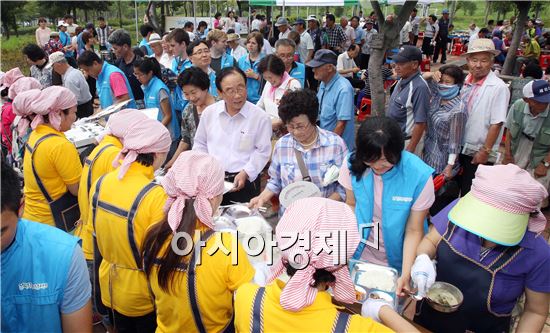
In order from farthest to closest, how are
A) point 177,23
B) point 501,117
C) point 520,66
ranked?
point 177,23 < point 520,66 < point 501,117

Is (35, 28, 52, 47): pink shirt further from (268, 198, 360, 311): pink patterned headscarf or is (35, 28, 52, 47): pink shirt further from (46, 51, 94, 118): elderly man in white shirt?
(268, 198, 360, 311): pink patterned headscarf

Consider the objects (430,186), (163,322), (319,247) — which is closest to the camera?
(319,247)

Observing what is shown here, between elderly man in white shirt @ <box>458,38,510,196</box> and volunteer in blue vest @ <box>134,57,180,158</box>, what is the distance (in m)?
3.05

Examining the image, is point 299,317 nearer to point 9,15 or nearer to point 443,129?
point 443,129

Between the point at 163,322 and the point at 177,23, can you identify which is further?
the point at 177,23

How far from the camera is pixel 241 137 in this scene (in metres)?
3.29

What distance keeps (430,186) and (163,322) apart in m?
1.58

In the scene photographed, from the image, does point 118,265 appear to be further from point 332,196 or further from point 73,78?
point 73,78

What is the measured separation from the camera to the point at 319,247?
4.28 ft

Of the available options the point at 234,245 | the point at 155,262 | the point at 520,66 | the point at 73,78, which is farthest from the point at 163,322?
the point at 520,66

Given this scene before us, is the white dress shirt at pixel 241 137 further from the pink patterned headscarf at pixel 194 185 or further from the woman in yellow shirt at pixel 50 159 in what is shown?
the pink patterned headscarf at pixel 194 185

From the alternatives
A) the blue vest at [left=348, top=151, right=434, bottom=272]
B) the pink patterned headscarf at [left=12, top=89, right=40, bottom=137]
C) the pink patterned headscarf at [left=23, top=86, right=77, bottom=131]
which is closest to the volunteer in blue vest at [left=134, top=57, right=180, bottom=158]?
the pink patterned headscarf at [left=23, top=86, right=77, bottom=131]

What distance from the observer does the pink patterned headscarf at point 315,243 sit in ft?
4.26

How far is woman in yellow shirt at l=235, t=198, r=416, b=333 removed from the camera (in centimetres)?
130
